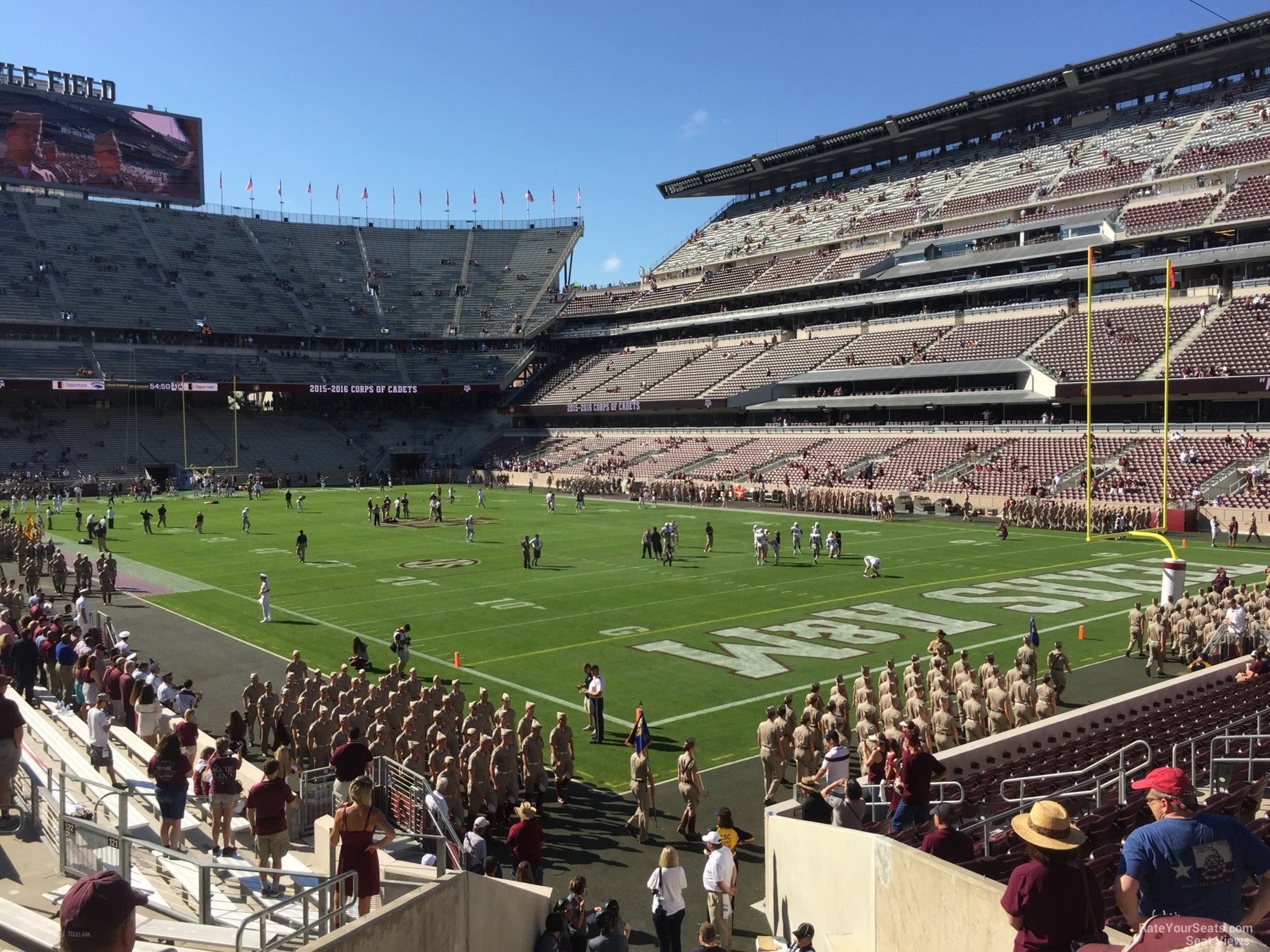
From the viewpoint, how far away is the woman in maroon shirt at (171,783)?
30.0ft

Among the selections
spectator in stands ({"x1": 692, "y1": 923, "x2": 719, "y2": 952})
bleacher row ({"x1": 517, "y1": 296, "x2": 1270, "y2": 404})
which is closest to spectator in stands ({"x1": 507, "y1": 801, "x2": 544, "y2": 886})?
spectator in stands ({"x1": 692, "y1": 923, "x2": 719, "y2": 952})

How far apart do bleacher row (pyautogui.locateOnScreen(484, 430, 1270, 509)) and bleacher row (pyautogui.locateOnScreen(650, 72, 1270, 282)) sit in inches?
630

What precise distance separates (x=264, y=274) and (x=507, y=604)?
74.4 meters

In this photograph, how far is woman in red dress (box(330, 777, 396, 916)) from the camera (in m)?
7.11

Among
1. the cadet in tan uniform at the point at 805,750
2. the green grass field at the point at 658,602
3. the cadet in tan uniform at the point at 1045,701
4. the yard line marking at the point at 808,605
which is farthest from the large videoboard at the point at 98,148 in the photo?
the cadet in tan uniform at the point at 1045,701

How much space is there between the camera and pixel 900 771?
995cm

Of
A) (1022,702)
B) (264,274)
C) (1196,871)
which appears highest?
(264,274)

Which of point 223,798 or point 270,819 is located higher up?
point 270,819

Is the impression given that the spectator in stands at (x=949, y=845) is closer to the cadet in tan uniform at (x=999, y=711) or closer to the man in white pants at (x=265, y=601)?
the cadet in tan uniform at (x=999, y=711)

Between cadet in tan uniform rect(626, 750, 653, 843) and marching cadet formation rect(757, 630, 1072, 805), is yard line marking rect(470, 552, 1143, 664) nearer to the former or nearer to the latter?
marching cadet formation rect(757, 630, 1072, 805)

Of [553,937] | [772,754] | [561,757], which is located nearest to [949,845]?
[553,937]

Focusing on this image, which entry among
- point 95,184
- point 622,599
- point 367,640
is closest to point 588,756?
point 367,640

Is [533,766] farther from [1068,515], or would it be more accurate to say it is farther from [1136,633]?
[1068,515]

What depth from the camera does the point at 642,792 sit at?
12227 millimetres
